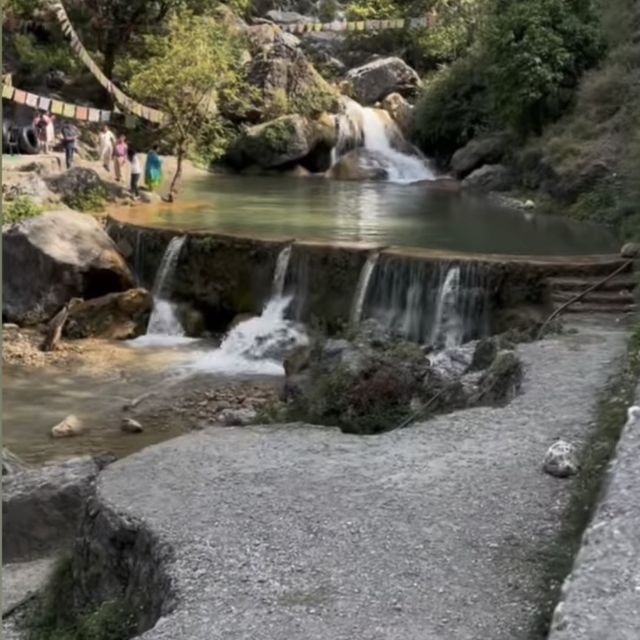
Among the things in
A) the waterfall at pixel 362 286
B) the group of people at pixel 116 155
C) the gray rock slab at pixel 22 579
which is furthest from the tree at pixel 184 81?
the gray rock slab at pixel 22 579

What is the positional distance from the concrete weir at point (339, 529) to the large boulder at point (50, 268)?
9107mm

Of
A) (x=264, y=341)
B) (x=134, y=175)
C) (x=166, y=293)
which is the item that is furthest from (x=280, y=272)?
(x=134, y=175)

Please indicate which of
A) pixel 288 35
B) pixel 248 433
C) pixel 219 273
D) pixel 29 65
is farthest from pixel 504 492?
pixel 288 35

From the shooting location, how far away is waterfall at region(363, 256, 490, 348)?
15.0 m

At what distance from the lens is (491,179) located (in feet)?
92.0

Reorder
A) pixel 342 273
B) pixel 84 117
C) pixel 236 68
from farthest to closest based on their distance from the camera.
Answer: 1. pixel 236 68
2. pixel 84 117
3. pixel 342 273

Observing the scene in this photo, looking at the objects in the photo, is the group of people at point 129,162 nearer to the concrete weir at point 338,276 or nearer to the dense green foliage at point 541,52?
the concrete weir at point 338,276

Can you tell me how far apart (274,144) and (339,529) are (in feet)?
87.4

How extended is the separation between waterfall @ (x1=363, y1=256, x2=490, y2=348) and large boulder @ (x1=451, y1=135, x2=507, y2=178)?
564 inches

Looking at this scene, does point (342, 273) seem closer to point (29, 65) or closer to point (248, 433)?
point (248, 433)

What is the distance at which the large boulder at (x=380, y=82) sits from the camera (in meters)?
37.1

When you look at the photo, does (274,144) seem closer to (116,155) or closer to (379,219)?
(116,155)

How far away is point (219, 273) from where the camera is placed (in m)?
17.6

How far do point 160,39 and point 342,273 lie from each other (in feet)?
44.4
